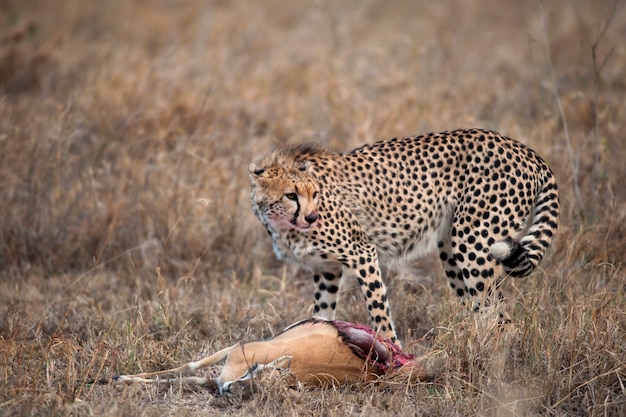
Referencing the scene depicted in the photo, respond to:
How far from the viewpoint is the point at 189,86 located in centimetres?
761

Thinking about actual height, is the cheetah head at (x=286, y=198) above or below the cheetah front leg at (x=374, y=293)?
above

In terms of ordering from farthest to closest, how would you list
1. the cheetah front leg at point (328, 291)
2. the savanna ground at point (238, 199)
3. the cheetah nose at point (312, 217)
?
the cheetah front leg at point (328, 291), the cheetah nose at point (312, 217), the savanna ground at point (238, 199)

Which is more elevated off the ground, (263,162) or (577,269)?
(263,162)

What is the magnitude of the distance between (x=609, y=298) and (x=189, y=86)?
4.57 m

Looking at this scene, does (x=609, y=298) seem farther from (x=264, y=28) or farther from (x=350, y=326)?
(x=264, y=28)

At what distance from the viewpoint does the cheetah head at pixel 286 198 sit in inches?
168

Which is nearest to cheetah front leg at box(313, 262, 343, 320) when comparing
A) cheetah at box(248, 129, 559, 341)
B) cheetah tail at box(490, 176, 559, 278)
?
cheetah at box(248, 129, 559, 341)

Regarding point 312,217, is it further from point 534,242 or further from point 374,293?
point 534,242

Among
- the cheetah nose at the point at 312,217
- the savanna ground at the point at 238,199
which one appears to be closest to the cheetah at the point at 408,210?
the cheetah nose at the point at 312,217

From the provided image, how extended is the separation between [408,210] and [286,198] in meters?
0.72

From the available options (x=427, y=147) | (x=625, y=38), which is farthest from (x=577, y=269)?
(x=625, y=38)

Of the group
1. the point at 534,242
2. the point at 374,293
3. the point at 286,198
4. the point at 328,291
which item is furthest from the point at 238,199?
the point at 534,242

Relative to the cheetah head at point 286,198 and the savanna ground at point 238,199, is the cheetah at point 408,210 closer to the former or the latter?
the cheetah head at point 286,198

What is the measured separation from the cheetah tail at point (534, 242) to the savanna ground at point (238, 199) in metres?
0.18
